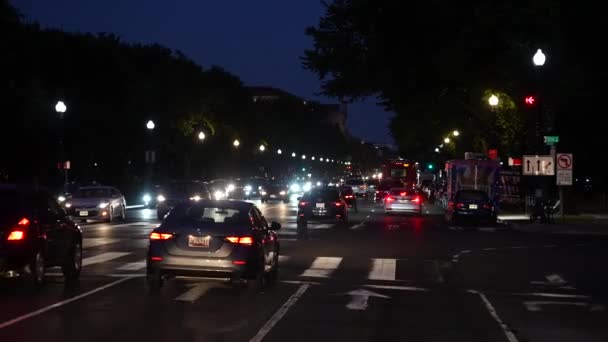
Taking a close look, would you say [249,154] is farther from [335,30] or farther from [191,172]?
[335,30]

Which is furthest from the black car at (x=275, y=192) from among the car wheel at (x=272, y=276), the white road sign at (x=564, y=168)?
the car wheel at (x=272, y=276)

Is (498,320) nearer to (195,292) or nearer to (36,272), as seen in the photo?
(195,292)

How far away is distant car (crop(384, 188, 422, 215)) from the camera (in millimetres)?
51656

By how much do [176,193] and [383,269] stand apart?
23317 millimetres

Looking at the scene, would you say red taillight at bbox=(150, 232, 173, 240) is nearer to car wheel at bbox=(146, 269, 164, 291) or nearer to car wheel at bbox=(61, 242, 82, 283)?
car wheel at bbox=(146, 269, 164, 291)

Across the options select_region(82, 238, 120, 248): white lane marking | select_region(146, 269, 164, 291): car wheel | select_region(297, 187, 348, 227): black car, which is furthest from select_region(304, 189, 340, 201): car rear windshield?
select_region(146, 269, 164, 291): car wheel

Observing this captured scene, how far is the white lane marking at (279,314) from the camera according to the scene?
1132cm

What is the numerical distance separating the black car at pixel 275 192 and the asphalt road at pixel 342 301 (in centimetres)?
4635

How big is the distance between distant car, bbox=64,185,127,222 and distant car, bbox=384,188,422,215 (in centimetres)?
1597

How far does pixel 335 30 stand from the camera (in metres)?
53.7

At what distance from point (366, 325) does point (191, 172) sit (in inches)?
3452

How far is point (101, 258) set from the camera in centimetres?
2188

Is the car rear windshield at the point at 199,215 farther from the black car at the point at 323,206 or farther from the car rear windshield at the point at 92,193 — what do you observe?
the black car at the point at 323,206

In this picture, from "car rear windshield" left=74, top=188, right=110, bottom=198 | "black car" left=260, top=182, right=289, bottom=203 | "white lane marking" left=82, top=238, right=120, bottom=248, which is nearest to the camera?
"white lane marking" left=82, top=238, right=120, bottom=248
